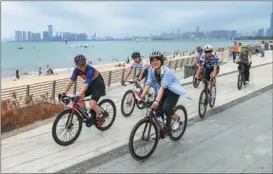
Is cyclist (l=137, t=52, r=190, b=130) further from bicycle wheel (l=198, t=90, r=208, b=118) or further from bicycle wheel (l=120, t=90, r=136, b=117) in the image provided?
bicycle wheel (l=120, t=90, r=136, b=117)

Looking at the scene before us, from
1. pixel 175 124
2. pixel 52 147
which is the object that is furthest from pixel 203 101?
pixel 52 147

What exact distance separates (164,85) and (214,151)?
1519mm

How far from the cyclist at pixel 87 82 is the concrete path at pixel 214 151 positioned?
1550mm

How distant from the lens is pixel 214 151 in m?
6.18

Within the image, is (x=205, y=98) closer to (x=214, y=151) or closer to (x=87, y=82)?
(x=214, y=151)

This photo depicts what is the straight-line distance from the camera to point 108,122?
7.84m

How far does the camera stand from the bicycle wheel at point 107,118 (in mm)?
7465

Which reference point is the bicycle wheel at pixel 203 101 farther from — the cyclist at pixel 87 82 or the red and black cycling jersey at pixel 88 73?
the red and black cycling jersey at pixel 88 73

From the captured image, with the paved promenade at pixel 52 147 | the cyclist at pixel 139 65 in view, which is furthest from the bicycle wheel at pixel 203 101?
the cyclist at pixel 139 65

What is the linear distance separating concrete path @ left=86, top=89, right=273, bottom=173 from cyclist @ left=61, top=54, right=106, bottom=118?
1.55 meters

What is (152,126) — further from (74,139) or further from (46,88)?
(46,88)

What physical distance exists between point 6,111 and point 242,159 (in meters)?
5.90

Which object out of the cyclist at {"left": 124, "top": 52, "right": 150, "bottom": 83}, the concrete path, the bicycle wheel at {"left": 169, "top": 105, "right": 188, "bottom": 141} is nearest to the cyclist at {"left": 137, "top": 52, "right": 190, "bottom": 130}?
the bicycle wheel at {"left": 169, "top": 105, "right": 188, "bottom": 141}

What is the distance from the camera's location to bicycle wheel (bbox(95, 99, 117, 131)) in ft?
24.5
